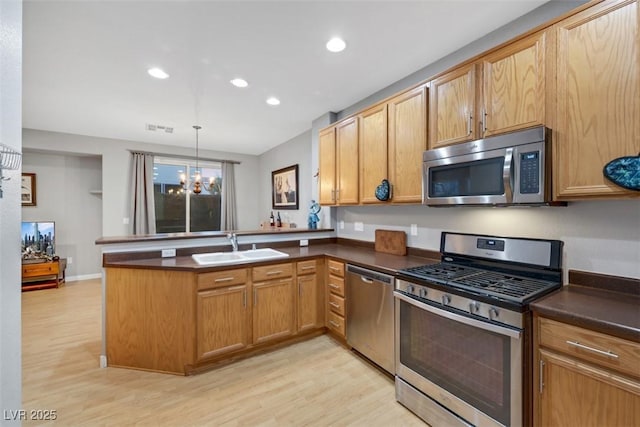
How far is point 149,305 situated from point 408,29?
307 cm

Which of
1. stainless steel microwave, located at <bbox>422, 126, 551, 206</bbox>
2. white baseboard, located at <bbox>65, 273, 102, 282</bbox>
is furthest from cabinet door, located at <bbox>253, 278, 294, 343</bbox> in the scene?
white baseboard, located at <bbox>65, 273, 102, 282</bbox>

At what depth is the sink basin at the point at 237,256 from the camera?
8.40 feet

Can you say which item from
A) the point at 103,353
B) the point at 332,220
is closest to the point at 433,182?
the point at 332,220

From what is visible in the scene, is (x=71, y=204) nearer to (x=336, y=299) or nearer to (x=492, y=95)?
(x=336, y=299)

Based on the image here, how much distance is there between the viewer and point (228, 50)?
Result: 2.32 meters

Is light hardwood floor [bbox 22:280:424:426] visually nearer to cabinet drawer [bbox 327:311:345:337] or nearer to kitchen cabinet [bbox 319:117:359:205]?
cabinet drawer [bbox 327:311:345:337]

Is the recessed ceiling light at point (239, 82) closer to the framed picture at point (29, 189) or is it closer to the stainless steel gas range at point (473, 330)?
the stainless steel gas range at point (473, 330)

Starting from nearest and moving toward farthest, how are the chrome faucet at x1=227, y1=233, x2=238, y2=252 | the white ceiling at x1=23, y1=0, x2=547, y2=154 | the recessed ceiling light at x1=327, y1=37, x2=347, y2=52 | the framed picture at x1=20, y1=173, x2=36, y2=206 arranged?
the white ceiling at x1=23, y1=0, x2=547, y2=154 < the recessed ceiling light at x1=327, y1=37, x2=347, y2=52 < the chrome faucet at x1=227, y1=233, x2=238, y2=252 < the framed picture at x1=20, y1=173, x2=36, y2=206

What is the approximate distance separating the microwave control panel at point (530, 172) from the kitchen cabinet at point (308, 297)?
6.43 feet

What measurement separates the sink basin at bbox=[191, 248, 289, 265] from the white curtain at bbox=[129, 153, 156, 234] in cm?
334

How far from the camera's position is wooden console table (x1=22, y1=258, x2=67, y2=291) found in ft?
14.6

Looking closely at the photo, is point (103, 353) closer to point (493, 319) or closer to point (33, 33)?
point (33, 33)

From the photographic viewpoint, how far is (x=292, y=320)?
9.16 feet

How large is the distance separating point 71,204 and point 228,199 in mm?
2849
